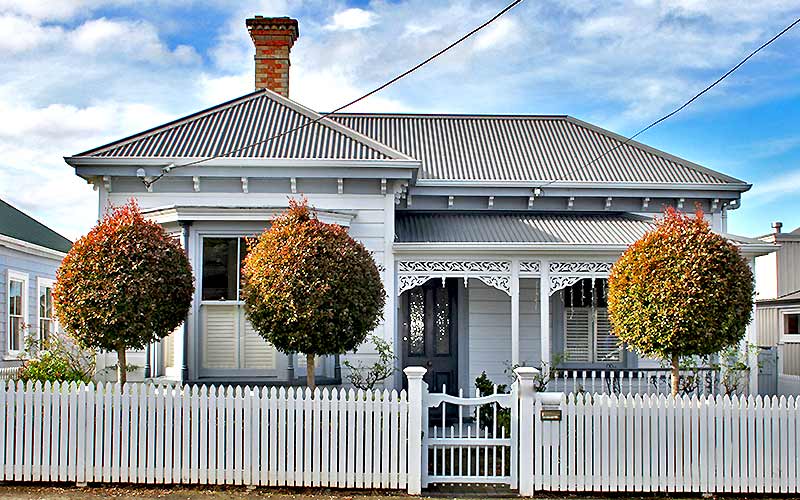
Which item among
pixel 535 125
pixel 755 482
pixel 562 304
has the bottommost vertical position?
pixel 755 482

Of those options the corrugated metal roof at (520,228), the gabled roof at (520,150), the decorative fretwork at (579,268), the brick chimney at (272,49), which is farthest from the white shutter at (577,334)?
the brick chimney at (272,49)

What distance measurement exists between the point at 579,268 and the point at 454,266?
200cm

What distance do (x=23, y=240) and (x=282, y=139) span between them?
24.6 ft

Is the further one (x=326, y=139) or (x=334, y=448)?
(x=326, y=139)

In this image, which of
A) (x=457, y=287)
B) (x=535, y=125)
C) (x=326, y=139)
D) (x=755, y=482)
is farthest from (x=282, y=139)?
(x=755, y=482)

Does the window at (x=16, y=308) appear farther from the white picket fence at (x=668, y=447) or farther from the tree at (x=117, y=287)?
the white picket fence at (x=668, y=447)

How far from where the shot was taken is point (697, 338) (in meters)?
10.1

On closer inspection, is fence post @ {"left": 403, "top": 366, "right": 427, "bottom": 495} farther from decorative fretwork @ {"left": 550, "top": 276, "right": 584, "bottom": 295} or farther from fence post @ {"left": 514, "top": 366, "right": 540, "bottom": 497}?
decorative fretwork @ {"left": 550, "top": 276, "right": 584, "bottom": 295}

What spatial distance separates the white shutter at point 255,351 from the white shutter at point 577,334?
17.6 feet

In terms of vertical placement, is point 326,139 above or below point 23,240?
above

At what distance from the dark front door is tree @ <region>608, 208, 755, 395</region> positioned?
4.94m

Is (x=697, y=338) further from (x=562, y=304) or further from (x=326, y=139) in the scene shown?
(x=326, y=139)

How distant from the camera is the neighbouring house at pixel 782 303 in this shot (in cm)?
2069

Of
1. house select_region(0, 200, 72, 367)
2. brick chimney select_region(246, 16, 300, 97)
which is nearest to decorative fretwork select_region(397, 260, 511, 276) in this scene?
brick chimney select_region(246, 16, 300, 97)
